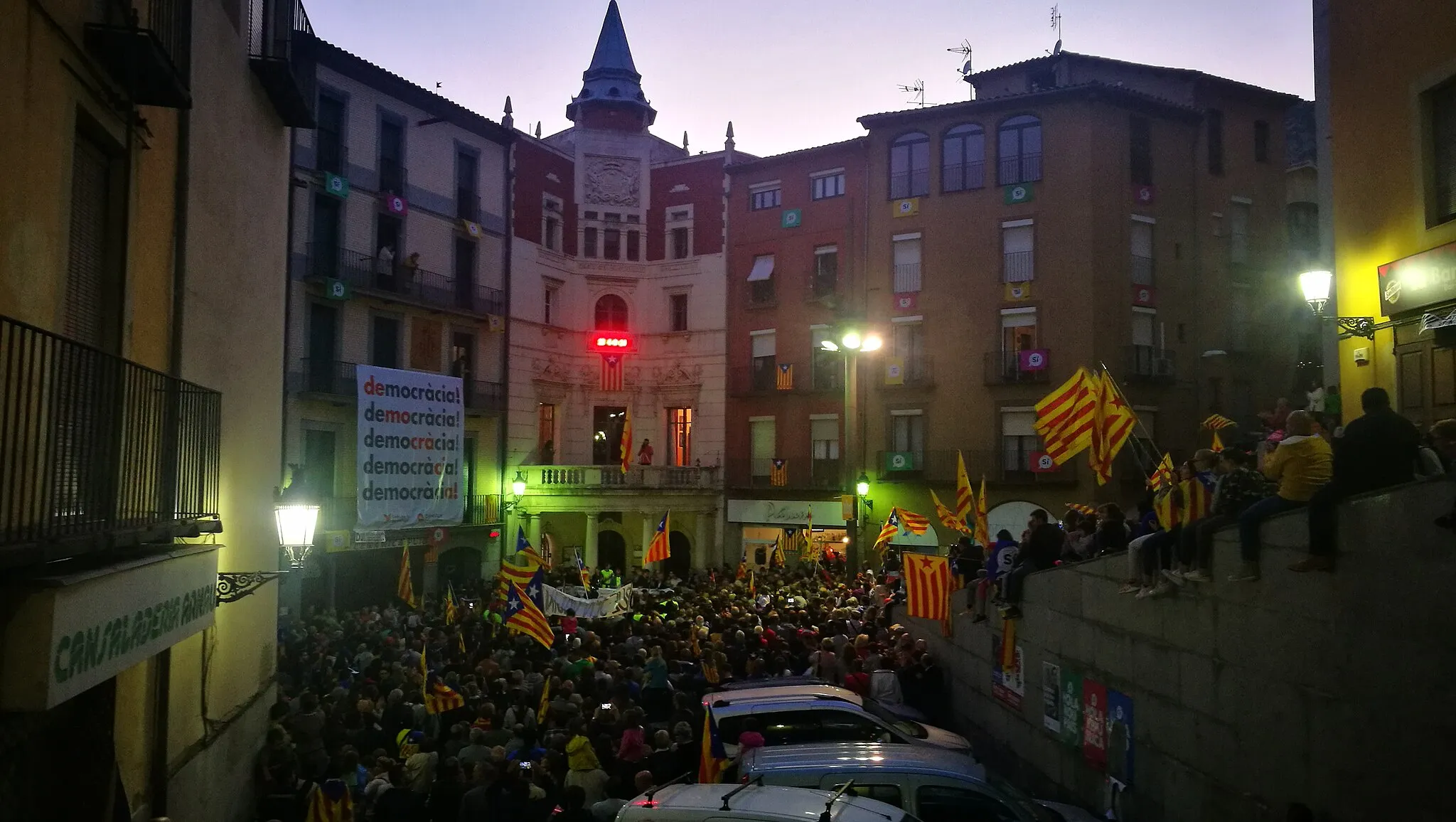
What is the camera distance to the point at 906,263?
1439 inches

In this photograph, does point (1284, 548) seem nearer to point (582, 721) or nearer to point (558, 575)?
point (582, 721)

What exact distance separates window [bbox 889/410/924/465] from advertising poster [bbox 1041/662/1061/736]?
22895mm

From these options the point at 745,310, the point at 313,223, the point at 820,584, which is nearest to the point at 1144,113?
the point at 745,310

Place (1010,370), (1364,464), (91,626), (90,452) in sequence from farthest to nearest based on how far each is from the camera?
(1010,370) < (1364,464) < (90,452) < (91,626)

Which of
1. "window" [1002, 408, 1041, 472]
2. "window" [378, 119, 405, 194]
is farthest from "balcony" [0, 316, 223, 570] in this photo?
"window" [1002, 408, 1041, 472]

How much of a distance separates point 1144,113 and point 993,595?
2533 cm

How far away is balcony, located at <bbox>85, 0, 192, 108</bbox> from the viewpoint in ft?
23.3

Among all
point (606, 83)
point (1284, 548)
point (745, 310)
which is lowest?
point (1284, 548)

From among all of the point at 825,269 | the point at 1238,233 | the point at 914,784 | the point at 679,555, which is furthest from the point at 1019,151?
the point at 914,784

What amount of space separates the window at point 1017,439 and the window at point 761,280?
33.3 ft

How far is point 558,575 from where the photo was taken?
28031 millimetres

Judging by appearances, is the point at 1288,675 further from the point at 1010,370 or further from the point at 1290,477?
the point at 1010,370

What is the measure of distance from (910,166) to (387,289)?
1793cm

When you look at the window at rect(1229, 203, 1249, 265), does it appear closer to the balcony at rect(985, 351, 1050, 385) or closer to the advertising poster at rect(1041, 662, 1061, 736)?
the balcony at rect(985, 351, 1050, 385)
